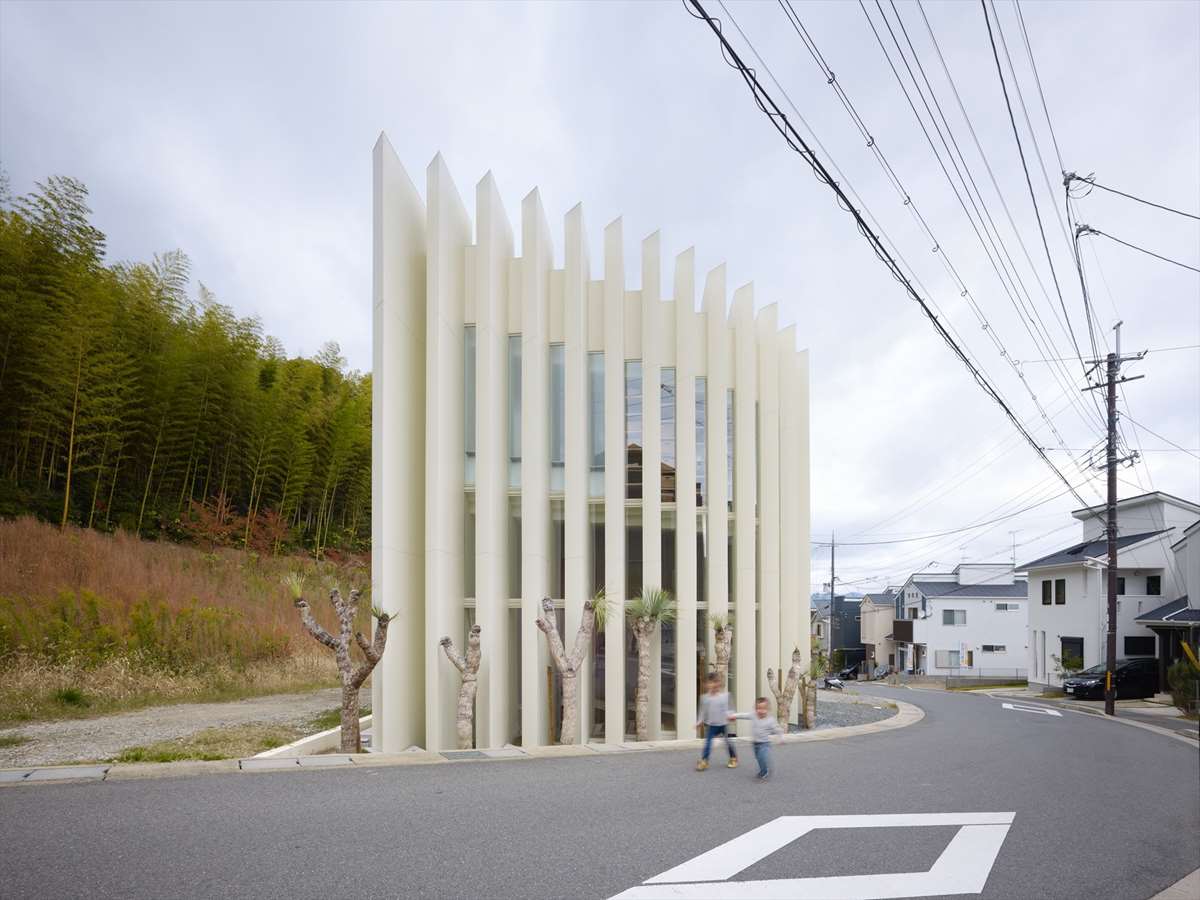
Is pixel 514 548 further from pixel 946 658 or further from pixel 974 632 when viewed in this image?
pixel 974 632

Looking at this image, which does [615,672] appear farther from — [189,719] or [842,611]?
[842,611]

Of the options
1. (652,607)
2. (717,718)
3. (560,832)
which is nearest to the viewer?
(560,832)

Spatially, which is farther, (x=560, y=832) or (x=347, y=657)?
(x=347, y=657)

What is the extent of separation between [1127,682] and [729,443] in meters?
21.6

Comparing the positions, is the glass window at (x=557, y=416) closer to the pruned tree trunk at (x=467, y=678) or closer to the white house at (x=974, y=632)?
the pruned tree trunk at (x=467, y=678)

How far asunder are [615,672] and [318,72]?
11.4 m

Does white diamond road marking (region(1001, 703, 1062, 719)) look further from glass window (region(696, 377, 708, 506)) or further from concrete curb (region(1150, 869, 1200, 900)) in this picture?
concrete curb (region(1150, 869, 1200, 900))

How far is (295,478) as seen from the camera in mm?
26625

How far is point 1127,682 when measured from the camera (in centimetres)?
2747

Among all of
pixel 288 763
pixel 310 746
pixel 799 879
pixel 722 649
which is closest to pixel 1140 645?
pixel 722 649

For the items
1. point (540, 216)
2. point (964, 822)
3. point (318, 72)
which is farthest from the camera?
point (540, 216)

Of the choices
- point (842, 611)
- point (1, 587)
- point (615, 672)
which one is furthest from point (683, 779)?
point (842, 611)

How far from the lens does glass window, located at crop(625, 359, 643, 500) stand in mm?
15125

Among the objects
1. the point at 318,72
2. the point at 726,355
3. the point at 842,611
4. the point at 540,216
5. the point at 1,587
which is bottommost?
the point at 842,611
